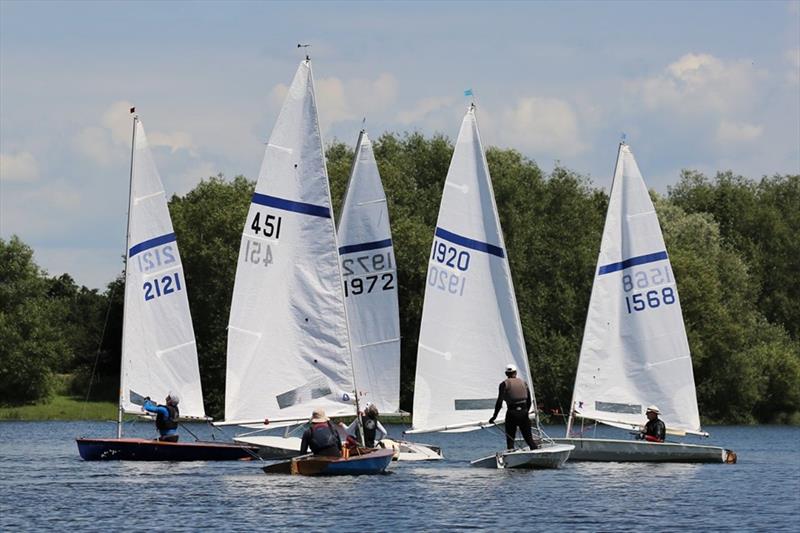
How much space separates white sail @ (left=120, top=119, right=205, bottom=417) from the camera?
39.7 metres

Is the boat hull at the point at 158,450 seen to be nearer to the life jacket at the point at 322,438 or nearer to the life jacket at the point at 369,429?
the life jacket at the point at 369,429

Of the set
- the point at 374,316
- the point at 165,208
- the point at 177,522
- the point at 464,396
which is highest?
the point at 165,208

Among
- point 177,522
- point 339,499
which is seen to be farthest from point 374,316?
point 177,522

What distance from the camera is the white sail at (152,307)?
39.7 metres

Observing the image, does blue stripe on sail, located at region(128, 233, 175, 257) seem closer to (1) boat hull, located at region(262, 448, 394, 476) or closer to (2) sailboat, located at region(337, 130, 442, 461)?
(2) sailboat, located at region(337, 130, 442, 461)

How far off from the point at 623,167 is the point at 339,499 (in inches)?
536

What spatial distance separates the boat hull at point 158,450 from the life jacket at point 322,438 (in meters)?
5.75

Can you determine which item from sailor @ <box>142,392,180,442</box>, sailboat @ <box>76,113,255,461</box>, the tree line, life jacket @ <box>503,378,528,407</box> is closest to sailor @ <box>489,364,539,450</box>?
life jacket @ <box>503,378,528,407</box>

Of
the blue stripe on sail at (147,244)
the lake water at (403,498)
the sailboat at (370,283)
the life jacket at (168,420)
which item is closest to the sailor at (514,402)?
the lake water at (403,498)

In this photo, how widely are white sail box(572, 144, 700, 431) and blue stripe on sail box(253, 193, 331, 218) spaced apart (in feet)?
25.0

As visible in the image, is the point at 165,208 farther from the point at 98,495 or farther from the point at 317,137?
the point at 98,495

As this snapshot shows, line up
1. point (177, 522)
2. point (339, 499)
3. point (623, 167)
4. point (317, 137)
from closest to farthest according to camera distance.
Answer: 1. point (177, 522)
2. point (339, 499)
3. point (317, 137)
4. point (623, 167)

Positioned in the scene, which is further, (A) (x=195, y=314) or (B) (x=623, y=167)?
(A) (x=195, y=314)

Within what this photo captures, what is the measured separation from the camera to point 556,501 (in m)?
28.8
